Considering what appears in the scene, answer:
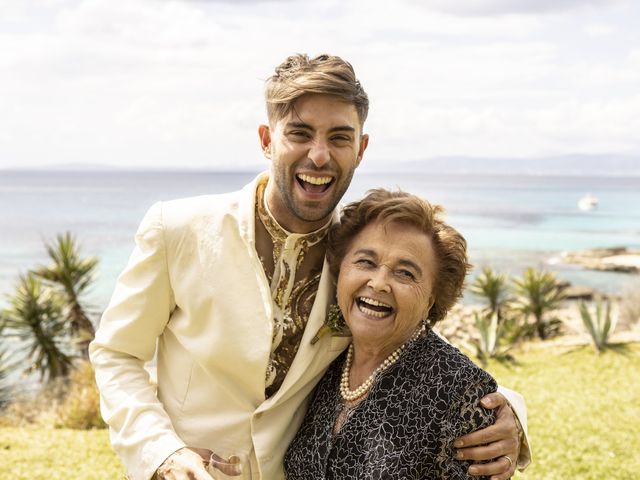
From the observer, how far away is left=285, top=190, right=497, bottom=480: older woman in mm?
2805

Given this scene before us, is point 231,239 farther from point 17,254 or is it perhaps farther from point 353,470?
point 17,254

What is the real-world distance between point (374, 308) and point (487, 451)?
0.70 metres

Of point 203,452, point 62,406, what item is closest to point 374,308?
point 203,452

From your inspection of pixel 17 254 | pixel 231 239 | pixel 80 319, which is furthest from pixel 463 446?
pixel 17 254

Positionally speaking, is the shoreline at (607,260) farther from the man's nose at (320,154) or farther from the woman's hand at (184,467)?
the woman's hand at (184,467)

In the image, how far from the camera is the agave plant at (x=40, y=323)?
1302cm

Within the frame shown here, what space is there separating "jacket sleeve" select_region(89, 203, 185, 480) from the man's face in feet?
1.90

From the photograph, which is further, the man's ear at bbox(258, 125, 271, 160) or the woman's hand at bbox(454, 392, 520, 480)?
the man's ear at bbox(258, 125, 271, 160)

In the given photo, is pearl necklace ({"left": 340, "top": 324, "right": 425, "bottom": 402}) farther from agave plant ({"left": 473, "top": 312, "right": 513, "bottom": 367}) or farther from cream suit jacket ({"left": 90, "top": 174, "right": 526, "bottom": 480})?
agave plant ({"left": 473, "top": 312, "right": 513, "bottom": 367})

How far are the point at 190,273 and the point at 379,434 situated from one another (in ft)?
3.40

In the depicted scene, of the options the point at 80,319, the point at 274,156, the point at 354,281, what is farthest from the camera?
the point at 80,319

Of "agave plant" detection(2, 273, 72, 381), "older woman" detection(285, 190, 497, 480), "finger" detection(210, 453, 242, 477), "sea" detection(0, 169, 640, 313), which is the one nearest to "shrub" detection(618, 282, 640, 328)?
"sea" detection(0, 169, 640, 313)

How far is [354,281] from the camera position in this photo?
302 cm

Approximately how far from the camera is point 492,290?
49.4 ft
